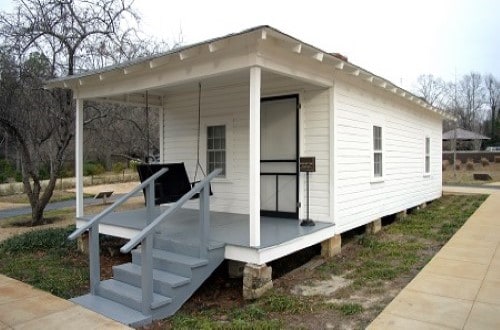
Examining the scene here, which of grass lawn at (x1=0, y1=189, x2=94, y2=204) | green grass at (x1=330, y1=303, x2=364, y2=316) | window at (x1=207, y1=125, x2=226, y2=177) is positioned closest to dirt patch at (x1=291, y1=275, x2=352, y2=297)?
green grass at (x1=330, y1=303, x2=364, y2=316)

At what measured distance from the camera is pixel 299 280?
523cm

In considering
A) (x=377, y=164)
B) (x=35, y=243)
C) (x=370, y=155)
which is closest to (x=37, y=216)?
(x=35, y=243)

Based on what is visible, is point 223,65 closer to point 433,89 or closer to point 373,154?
point 373,154

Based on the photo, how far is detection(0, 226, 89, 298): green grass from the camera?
5.26 metres

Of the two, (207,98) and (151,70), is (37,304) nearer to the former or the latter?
(151,70)

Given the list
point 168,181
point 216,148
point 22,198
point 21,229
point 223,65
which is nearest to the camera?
point 223,65

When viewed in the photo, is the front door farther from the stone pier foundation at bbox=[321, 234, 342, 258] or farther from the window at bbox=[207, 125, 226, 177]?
the window at bbox=[207, 125, 226, 177]

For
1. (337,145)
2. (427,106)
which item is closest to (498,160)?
(427,106)

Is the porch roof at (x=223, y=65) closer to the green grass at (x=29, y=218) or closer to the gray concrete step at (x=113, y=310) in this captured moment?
the gray concrete step at (x=113, y=310)

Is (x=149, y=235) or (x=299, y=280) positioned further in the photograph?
(x=299, y=280)

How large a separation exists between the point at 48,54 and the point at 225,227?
278 inches

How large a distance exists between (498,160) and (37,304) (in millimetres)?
35498

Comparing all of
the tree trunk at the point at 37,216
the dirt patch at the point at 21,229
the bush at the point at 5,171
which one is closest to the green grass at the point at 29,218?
the tree trunk at the point at 37,216

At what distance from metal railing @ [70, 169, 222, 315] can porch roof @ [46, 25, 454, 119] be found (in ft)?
4.59
